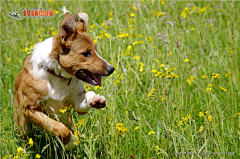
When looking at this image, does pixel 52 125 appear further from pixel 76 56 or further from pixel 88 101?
pixel 76 56

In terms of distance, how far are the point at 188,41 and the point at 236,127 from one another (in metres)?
2.07

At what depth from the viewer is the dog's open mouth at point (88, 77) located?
353 centimetres

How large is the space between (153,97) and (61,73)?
1.24 m

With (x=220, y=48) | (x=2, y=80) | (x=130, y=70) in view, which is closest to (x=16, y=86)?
(x=2, y=80)

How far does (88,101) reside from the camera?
11.0 feet

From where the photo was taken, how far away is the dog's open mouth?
3.53 meters

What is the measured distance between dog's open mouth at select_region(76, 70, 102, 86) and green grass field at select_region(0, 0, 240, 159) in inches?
10.9

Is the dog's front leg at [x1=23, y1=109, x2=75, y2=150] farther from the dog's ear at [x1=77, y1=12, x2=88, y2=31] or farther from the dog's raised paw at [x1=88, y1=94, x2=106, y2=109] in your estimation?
the dog's ear at [x1=77, y1=12, x2=88, y2=31]

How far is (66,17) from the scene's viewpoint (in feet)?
10.9

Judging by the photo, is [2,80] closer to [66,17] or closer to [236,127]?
[66,17]

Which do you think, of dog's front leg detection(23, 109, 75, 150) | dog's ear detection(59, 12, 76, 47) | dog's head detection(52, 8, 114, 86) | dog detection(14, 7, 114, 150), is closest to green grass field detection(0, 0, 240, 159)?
dog's front leg detection(23, 109, 75, 150)

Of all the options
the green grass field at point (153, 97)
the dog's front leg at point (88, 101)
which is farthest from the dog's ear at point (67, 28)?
the green grass field at point (153, 97)

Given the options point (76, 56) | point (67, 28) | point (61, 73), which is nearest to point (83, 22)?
point (67, 28)

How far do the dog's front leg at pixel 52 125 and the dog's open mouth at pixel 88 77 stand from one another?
1.74ft
